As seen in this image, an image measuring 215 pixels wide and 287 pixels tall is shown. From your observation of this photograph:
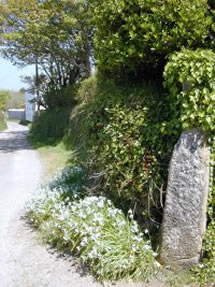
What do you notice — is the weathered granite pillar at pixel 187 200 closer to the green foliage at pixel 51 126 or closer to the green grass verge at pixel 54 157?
the green grass verge at pixel 54 157

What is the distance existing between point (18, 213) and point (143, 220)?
245 centimetres

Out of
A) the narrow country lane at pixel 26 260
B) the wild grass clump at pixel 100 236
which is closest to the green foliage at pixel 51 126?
the narrow country lane at pixel 26 260

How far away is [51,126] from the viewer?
16.2 metres

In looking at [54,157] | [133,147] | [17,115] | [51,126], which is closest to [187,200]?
[133,147]

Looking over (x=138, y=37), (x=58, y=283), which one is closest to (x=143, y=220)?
(x=58, y=283)

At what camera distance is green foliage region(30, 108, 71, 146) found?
1487 centimetres

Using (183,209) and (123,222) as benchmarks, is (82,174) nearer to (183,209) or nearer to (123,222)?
(123,222)

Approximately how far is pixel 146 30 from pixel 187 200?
1.89 metres

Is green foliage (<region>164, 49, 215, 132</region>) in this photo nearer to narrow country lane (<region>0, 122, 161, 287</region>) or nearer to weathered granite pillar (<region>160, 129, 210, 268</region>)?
weathered granite pillar (<region>160, 129, 210, 268</region>)

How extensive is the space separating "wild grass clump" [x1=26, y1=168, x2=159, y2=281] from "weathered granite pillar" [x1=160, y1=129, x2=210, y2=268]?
0.28 metres

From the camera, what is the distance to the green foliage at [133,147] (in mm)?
3309

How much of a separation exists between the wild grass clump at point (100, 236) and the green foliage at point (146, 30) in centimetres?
176

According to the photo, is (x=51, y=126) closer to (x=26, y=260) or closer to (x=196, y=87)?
(x=26, y=260)

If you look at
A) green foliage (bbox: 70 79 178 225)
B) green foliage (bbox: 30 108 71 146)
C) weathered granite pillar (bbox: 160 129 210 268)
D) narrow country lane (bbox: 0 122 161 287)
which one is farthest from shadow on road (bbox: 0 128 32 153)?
weathered granite pillar (bbox: 160 129 210 268)
